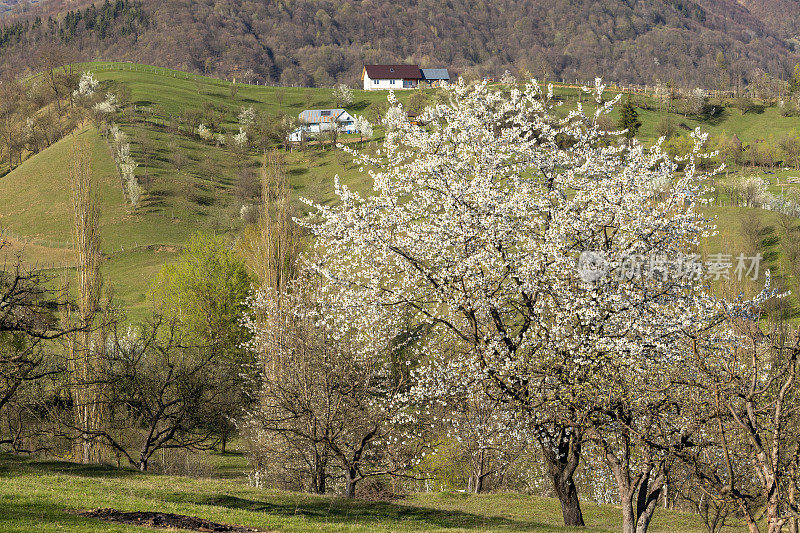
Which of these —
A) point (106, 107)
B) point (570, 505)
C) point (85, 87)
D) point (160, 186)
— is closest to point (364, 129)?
point (160, 186)

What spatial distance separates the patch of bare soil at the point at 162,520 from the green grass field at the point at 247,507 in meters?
0.40

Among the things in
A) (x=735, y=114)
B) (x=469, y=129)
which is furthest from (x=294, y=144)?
(x=469, y=129)

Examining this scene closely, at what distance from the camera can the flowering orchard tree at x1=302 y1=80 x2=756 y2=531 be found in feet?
53.9

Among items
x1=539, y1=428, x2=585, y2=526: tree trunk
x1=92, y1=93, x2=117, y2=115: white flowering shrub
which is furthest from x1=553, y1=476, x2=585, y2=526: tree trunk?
x1=92, y1=93, x2=117, y2=115: white flowering shrub

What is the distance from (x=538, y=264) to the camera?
16750 mm

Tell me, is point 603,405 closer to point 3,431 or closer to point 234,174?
point 3,431

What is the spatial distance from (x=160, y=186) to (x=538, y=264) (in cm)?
9699

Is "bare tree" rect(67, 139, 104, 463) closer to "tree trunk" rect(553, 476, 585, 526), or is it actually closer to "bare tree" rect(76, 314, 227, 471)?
"bare tree" rect(76, 314, 227, 471)

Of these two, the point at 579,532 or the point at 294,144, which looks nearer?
the point at 579,532

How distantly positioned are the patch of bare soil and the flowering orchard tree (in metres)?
6.72

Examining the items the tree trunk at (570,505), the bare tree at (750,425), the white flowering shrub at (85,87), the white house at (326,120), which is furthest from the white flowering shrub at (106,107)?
the bare tree at (750,425)

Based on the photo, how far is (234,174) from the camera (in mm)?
117000

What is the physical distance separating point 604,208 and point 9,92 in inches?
6647

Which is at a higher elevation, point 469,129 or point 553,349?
point 469,129
